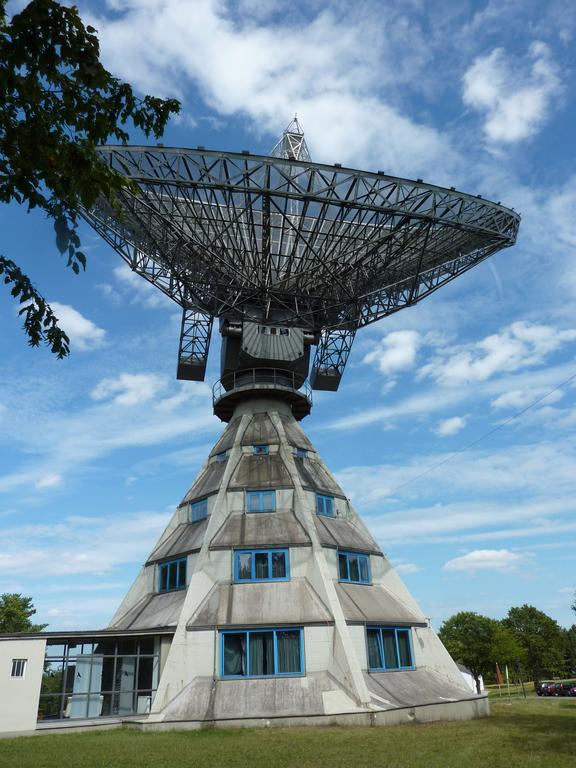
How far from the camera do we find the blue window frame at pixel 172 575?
32.5 m

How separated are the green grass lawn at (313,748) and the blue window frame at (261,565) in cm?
762

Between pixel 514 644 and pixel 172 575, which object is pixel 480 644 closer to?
pixel 514 644

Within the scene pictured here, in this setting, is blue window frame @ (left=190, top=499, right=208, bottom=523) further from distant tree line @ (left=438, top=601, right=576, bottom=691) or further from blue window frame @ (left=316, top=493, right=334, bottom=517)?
distant tree line @ (left=438, top=601, right=576, bottom=691)

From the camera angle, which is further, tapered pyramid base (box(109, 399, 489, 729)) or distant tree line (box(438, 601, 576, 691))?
distant tree line (box(438, 601, 576, 691))

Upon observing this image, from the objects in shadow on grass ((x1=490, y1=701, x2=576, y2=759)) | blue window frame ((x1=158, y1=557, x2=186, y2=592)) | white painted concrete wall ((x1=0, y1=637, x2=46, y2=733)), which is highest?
blue window frame ((x1=158, y1=557, x2=186, y2=592))

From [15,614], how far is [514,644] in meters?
69.3

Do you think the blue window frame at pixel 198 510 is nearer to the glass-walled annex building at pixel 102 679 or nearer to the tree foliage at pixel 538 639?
the glass-walled annex building at pixel 102 679

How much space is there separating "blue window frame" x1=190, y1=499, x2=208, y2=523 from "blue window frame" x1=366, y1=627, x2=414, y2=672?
11.1 metres

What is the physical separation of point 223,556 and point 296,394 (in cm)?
1212

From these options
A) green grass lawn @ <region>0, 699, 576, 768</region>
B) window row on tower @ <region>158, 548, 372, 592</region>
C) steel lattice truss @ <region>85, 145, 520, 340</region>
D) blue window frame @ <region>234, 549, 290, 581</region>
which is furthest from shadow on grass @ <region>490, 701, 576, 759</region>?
steel lattice truss @ <region>85, 145, 520, 340</region>

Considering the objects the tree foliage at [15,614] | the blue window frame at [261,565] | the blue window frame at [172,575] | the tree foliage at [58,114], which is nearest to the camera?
the tree foliage at [58,114]

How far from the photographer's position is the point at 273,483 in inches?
1367

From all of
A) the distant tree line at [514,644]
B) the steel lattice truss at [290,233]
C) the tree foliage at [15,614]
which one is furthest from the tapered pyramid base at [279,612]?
the distant tree line at [514,644]

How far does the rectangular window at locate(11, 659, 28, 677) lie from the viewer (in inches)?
1028
